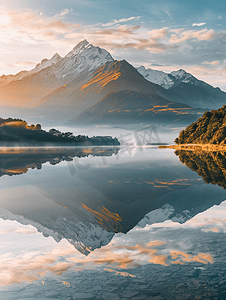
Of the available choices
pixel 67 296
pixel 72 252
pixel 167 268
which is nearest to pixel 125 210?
pixel 72 252

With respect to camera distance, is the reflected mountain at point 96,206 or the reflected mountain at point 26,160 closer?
the reflected mountain at point 96,206

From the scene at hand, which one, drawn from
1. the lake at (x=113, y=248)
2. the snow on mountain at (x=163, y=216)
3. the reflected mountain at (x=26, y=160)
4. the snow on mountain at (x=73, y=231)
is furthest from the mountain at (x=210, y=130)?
the snow on mountain at (x=73, y=231)

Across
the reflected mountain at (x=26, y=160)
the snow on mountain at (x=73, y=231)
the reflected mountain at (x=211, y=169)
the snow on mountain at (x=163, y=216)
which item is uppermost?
the reflected mountain at (x=26, y=160)

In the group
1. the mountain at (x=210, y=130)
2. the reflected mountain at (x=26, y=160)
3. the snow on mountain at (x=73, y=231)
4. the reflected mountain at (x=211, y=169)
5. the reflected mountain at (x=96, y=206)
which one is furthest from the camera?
the mountain at (x=210, y=130)

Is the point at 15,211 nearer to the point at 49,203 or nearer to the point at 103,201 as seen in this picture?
the point at 49,203

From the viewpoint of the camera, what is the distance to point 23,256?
8.17 metres

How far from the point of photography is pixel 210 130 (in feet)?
398

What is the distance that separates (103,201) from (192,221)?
5.53 meters

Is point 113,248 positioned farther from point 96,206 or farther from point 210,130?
point 210,130

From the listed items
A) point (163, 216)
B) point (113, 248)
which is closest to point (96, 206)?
point (163, 216)

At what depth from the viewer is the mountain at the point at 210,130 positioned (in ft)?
345

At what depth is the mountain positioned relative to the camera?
345 ft

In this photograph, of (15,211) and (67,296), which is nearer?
(67,296)

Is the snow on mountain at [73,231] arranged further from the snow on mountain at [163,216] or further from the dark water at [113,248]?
the snow on mountain at [163,216]
